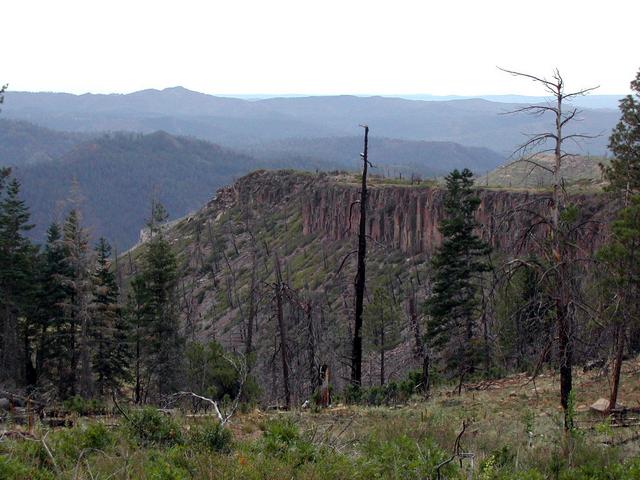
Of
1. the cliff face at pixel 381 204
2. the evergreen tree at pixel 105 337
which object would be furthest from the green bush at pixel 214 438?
the cliff face at pixel 381 204

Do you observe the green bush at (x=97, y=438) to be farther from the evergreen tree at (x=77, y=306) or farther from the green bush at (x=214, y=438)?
the evergreen tree at (x=77, y=306)

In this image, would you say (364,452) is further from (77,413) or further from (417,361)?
(417,361)

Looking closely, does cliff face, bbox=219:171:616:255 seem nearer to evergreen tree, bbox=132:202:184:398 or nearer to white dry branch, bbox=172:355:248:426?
evergreen tree, bbox=132:202:184:398

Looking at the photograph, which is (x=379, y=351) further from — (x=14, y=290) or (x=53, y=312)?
(x=14, y=290)

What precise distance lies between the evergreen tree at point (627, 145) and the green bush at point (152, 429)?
66.7ft

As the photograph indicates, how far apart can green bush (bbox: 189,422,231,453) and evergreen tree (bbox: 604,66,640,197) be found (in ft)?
66.4

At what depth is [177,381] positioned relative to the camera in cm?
2772

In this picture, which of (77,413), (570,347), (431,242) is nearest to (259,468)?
(77,413)

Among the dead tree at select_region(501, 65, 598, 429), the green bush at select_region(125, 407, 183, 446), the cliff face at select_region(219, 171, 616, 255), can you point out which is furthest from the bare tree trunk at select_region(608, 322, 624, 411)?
the cliff face at select_region(219, 171, 616, 255)

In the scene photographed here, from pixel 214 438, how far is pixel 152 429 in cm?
104

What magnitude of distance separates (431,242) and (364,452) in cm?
4954

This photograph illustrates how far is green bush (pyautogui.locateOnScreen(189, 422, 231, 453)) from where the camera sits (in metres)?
7.42

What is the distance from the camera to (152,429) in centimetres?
812

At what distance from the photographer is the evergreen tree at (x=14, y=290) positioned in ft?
91.6
